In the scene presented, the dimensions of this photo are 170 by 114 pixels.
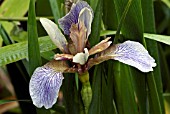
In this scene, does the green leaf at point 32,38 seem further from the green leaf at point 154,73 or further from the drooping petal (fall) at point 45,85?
the green leaf at point 154,73

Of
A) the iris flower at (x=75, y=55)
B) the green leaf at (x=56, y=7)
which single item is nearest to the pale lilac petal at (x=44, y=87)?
the iris flower at (x=75, y=55)

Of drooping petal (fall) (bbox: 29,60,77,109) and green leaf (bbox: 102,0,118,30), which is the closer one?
drooping petal (fall) (bbox: 29,60,77,109)

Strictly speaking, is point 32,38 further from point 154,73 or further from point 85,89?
point 154,73

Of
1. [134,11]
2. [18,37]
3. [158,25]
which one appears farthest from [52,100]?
[158,25]

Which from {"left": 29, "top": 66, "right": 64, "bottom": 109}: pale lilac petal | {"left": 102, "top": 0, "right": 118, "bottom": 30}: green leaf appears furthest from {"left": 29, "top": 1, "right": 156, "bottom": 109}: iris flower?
{"left": 102, "top": 0, "right": 118, "bottom": 30}: green leaf

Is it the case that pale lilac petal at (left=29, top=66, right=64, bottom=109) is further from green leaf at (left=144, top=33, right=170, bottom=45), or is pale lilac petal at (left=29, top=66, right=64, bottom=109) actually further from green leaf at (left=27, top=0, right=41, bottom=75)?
green leaf at (left=144, top=33, right=170, bottom=45)

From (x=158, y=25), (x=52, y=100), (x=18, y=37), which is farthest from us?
(x=158, y=25)

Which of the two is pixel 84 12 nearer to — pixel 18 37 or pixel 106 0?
pixel 106 0
